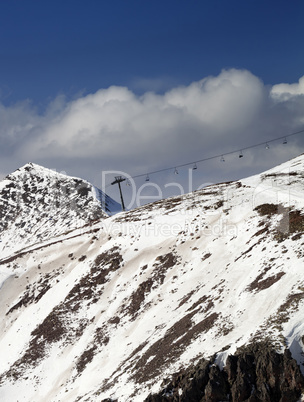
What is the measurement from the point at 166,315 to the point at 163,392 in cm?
1583

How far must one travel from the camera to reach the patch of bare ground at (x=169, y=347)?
24641mm

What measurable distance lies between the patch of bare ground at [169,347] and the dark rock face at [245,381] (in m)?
3.86

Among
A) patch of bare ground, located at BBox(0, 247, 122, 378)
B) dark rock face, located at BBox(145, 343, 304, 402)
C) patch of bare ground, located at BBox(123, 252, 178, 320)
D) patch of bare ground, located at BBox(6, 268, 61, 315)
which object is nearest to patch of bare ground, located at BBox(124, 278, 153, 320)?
patch of bare ground, located at BBox(123, 252, 178, 320)

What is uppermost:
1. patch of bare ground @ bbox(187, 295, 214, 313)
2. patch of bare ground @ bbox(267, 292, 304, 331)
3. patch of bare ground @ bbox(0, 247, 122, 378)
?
patch of bare ground @ bbox(267, 292, 304, 331)

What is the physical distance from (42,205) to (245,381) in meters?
123

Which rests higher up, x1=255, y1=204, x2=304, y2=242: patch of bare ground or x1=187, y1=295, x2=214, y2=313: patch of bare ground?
x1=255, y1=204, x2=304, y2=242: patch of bare ground

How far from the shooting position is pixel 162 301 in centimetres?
4031

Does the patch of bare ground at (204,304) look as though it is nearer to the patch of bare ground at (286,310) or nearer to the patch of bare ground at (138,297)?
the patch of bare ground at (286,310)

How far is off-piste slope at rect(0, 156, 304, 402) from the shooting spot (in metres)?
21.5

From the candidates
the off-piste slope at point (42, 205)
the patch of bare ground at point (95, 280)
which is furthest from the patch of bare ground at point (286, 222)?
the off-piste slope at point (42, 205)

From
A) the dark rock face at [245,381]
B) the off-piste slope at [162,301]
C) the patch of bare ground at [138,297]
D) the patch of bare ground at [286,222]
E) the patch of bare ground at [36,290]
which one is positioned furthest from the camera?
the patch of bare ground at [36,290]

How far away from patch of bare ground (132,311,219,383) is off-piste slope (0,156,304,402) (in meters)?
0.13

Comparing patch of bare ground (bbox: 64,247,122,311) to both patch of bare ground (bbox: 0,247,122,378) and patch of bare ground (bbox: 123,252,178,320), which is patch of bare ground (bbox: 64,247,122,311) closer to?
patch of bare ground (bbox: 0,247,122,378)

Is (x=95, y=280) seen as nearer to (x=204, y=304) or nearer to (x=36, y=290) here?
(x=36, y=290)
